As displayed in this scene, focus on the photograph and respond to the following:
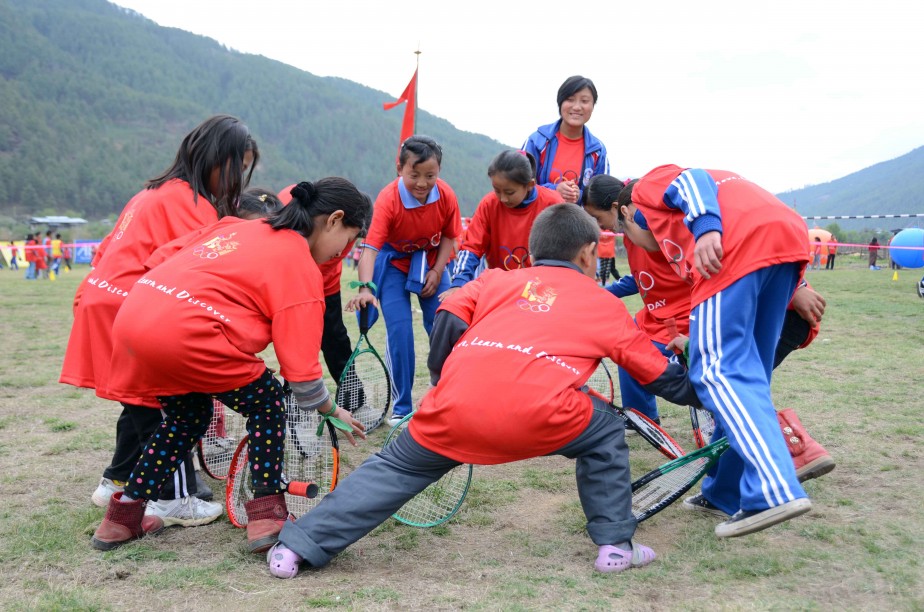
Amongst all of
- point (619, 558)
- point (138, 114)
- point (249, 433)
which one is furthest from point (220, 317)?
point (138, 114)

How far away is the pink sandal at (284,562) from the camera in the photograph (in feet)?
9.19

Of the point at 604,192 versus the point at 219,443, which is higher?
the point at 604,192

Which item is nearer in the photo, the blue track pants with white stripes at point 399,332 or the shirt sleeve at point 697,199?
the shirt sleeve at point 697,199

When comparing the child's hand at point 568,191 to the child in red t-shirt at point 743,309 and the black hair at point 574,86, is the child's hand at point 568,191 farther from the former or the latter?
the child in red t-shirt at point 743,309

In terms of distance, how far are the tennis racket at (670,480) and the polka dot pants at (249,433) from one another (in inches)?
61.3

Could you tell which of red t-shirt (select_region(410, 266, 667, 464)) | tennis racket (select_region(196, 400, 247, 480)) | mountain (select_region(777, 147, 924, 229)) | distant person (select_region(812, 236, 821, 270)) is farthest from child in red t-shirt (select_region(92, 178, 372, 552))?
mountain (select_region(777, 147, 924, 229))

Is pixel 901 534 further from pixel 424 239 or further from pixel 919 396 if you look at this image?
pixel 424 239

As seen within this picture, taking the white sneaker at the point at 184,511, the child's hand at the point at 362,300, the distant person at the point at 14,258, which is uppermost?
the child's hand at the point at 362,300

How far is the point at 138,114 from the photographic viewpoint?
4695 inches

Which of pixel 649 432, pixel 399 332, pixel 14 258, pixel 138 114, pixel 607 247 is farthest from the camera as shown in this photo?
pixel 138 114

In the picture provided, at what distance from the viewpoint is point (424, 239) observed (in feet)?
17.2

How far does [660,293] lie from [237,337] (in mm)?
2484

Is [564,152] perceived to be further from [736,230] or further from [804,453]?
[804,453]

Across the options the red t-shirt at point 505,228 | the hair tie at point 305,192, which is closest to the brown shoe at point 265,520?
the hair tie at point 305,192
